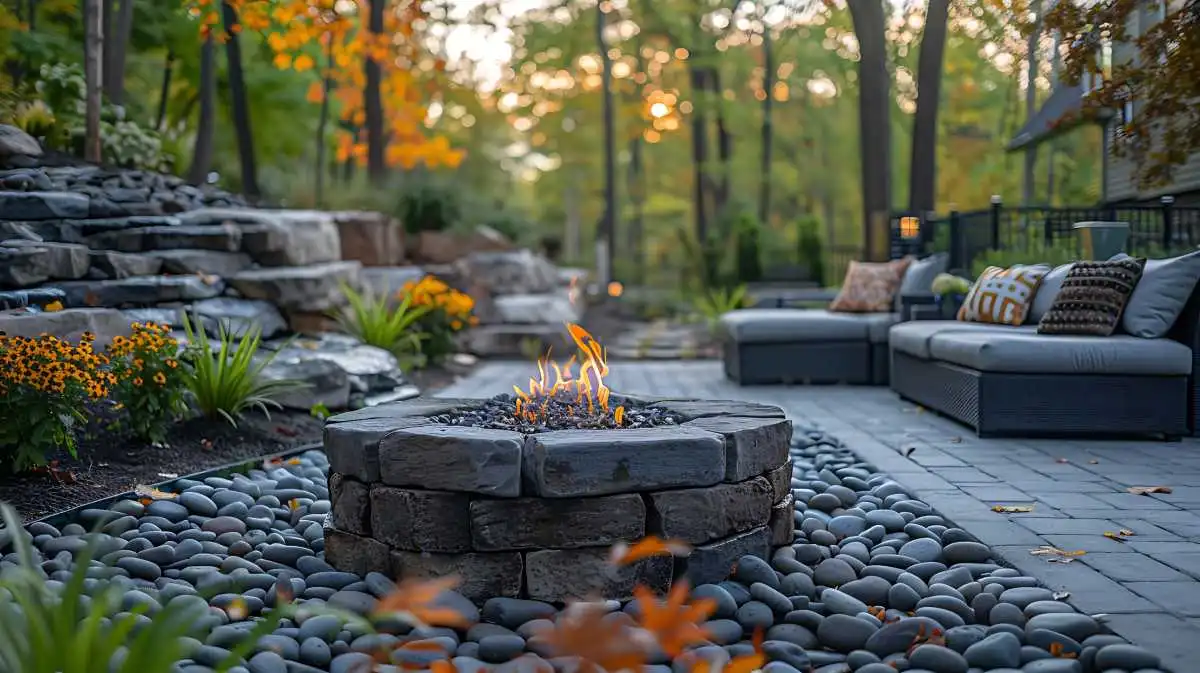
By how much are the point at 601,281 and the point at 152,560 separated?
1414 centimetres

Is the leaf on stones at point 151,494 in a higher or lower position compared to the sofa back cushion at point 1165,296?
lower

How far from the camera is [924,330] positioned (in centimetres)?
657

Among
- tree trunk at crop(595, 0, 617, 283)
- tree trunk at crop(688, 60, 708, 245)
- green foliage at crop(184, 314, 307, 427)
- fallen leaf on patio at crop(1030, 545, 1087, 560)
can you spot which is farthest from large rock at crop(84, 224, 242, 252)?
tree trunk at crop(688, 60, 708, 245)

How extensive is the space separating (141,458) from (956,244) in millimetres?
6600

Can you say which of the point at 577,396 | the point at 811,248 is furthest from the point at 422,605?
the point at 811,248

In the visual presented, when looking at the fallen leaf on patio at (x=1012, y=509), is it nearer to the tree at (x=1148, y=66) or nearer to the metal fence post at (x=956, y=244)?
the tree at (x=1148, y=66)

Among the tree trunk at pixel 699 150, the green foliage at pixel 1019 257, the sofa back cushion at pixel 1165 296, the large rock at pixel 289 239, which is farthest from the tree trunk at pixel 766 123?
the sofa back cushion at pixel 1165 296

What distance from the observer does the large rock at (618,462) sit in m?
2.90

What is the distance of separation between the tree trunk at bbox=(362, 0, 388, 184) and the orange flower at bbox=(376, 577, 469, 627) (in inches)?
404

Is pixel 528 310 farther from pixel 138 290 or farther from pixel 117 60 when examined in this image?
pixel 138 290

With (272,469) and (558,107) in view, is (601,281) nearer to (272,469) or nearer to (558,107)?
(558,107)

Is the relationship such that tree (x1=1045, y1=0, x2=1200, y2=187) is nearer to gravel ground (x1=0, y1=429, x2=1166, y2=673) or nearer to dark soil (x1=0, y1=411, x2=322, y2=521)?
gravel ground (x1=0, y1=429, x2=1166, y2=673)

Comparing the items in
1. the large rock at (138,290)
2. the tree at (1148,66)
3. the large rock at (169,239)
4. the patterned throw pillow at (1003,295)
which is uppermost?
the tree at (1148,66)

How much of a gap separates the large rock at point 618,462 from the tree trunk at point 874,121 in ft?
28.0
